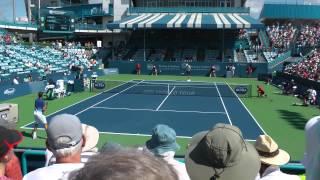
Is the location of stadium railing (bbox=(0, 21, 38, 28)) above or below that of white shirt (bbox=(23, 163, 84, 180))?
above

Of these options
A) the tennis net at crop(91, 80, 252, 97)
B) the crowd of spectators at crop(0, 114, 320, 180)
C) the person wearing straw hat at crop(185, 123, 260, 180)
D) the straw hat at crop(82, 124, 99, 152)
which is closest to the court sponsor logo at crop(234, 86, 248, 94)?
the tennis net at crop(91, 80, 252, 97)

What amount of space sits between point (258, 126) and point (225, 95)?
40.0 ft

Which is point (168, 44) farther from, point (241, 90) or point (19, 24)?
point (241, 90)

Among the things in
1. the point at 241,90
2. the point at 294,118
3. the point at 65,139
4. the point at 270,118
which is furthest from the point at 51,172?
the point at 241,90

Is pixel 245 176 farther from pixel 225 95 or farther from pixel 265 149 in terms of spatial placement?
pixel 225 95

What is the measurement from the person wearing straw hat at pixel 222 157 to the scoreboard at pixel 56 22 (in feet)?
204

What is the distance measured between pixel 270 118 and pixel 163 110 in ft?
17.7

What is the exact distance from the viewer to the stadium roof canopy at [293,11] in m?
94.0

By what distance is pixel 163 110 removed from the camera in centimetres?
2464

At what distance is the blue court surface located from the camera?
19453 mm

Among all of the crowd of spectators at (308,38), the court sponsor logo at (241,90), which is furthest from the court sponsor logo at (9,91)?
the crowd of spectators at (308,38)

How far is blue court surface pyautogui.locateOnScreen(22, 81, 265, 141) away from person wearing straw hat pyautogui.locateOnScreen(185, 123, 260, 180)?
47.5 ft

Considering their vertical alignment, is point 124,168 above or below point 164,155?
above

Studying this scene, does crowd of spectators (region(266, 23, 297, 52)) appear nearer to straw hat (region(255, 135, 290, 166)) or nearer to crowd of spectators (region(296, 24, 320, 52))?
crowd of spectators (region(296, 24, 320, 52))
